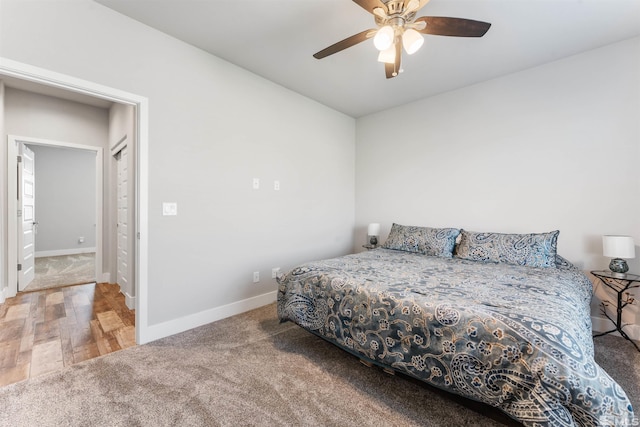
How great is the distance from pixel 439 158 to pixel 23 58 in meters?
3.92

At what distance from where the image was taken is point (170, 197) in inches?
96.3

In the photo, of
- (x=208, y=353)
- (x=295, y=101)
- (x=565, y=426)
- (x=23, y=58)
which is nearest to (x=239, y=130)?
(x=295, y=101)

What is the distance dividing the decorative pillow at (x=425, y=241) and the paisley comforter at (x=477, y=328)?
57 centimetres

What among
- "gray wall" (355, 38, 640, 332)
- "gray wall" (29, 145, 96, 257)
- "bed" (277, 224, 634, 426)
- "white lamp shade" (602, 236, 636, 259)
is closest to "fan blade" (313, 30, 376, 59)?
"bed" (277, 224, 634, 426)

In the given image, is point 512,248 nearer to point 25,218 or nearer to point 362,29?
point 362,29

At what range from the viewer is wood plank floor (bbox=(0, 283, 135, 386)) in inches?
79.3

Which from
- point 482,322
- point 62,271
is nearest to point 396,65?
point 482,322

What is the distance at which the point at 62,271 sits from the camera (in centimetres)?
458

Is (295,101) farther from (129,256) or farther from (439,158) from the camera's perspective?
(129,256)

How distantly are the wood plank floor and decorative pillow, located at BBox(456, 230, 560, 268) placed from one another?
3319 mm

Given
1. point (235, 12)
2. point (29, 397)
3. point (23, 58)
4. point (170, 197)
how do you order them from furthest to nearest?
1. point (170, 197)
2. point (235, 12)
3. point (23, 58)
4. point (29, 397)

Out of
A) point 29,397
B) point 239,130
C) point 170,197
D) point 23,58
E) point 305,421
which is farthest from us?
point 239,130

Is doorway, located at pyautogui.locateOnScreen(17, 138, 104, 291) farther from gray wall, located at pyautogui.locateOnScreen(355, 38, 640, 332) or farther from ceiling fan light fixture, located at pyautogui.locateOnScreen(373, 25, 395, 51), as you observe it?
gray wall, located at pyautogui.locateOnScreen(355, 38, 640, 332)

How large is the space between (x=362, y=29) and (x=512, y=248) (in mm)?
2440
